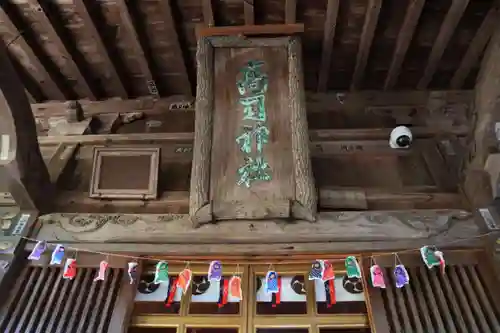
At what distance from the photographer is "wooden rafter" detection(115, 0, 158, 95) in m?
4.07

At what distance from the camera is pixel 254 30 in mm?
4262

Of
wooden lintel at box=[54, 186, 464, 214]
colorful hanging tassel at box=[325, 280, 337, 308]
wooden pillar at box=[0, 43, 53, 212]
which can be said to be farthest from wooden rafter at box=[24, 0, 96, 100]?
colorful hanging tassel at box=[325, 280, 337, 308]

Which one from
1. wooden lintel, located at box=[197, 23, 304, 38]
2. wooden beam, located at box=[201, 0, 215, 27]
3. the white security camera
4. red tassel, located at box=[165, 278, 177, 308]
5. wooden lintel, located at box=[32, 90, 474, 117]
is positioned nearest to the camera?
red tassel, located at box=[165, 278, 177, 308]

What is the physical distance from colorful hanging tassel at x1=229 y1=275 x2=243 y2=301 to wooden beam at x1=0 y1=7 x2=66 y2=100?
253cm

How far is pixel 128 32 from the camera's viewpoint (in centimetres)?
428

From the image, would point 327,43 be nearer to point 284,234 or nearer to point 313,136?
point 313,136

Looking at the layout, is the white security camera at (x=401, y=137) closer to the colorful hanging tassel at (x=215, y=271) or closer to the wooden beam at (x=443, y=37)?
the wooden beam at (x=443, y=37)

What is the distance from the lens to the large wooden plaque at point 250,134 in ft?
12.1

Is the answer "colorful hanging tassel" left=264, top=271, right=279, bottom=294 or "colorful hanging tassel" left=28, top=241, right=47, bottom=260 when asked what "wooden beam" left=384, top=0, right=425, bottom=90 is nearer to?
"colorful hanging tassel" left=264, top=271, right=279, bottom=294

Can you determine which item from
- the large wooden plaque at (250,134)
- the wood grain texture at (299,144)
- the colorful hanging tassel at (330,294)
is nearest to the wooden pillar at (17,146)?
the large wooden plaque at (250,134)

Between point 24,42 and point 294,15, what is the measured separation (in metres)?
2.20

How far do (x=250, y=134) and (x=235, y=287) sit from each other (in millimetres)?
1125

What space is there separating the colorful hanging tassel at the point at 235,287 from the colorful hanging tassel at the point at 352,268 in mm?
698

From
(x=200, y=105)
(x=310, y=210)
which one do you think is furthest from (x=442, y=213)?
(x=200, y=105)
